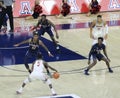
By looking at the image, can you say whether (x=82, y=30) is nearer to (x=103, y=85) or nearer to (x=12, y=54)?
(x=12, y=54)

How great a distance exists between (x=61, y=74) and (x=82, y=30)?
7505 millimetres

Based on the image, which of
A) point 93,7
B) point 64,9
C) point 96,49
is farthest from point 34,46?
point 93,7

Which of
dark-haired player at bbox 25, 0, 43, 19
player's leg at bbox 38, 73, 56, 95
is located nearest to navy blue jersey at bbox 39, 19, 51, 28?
player's leg at bbox 38, 73, 56, 95

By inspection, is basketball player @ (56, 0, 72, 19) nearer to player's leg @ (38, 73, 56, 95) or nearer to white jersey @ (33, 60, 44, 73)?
player's leg @ (38, 73, 56, 95)

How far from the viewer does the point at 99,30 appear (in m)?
17.0

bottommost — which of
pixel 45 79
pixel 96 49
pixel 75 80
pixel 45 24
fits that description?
pixel 75 80

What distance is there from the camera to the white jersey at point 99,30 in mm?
16969

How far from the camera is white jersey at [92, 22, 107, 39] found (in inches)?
668

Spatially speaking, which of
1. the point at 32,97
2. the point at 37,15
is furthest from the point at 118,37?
the point at 32,97

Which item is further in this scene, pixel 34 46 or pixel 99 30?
pixel 99 30

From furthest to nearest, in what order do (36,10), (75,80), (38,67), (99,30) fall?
1. (36,10)
2. (99,30)
3. (75,80)
4. (38,67)

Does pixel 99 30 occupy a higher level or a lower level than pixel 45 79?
higher

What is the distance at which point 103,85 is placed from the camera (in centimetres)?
1516

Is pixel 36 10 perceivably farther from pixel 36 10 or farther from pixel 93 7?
pixel 93 7
